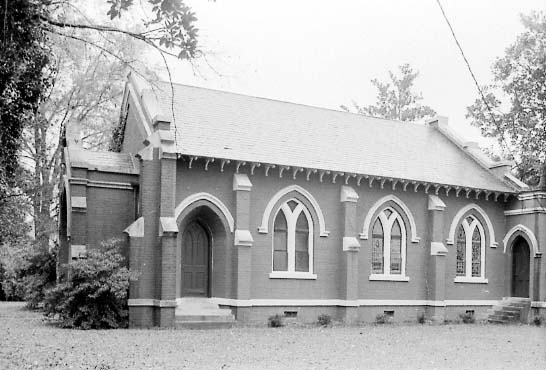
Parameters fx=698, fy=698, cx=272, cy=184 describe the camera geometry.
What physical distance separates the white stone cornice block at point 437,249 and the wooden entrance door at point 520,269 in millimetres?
4337

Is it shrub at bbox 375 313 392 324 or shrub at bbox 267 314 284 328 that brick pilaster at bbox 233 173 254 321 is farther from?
shrub at bbox 375 313 392 324

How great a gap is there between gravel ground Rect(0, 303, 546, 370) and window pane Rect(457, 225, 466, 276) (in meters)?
6.45

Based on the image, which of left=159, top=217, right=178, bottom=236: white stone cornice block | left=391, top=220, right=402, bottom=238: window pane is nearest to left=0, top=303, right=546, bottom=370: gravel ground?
left=159, top=217, right=178, bottom=236: white stone cornice block

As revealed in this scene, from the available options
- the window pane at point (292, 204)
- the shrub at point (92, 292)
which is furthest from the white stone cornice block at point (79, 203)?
the window pane at point (292, 204)

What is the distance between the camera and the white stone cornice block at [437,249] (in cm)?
2736

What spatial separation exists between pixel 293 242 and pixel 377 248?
3.94m

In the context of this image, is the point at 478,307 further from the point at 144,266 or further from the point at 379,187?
the point at 144,266

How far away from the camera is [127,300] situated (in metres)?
21.8

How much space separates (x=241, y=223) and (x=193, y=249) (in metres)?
2.00

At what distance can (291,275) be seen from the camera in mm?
24531

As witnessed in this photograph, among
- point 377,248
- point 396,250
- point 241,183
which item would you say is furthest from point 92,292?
point 396,250

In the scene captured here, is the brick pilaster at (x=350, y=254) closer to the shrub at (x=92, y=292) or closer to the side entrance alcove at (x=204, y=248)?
the side entrance alcove at (x=204, y=248)

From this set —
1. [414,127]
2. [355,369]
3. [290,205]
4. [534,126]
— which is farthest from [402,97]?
[355,369]

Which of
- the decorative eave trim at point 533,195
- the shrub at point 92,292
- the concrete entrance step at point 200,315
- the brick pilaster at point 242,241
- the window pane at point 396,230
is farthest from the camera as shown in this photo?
the decorative eave trim at point 533,195
